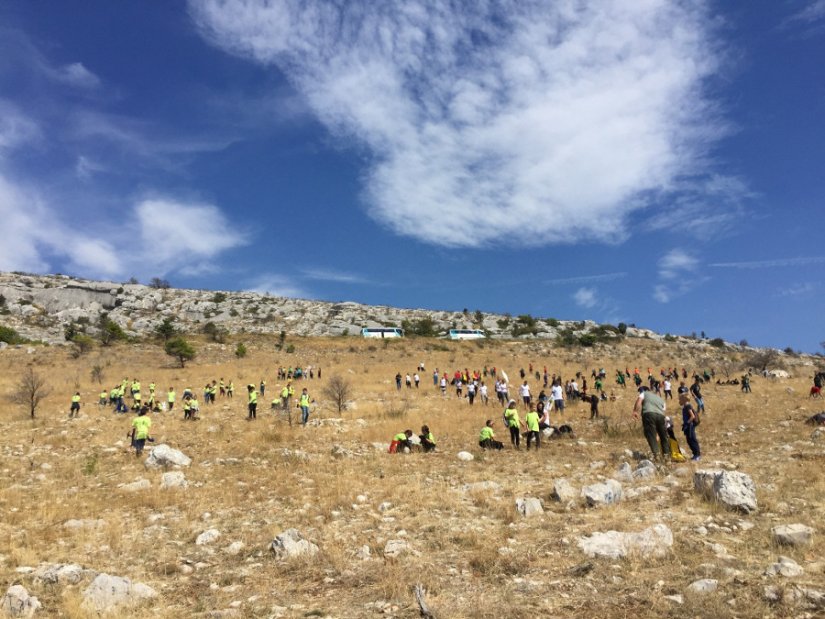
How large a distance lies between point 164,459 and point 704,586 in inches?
537

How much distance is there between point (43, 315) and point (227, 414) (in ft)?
232

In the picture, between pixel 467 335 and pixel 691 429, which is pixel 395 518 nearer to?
pixel 691 429

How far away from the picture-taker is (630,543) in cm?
684

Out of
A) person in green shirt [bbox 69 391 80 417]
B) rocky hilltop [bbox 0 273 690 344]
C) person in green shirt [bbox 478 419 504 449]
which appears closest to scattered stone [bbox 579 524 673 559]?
person in green shirt [bbox 478 419 504 449]

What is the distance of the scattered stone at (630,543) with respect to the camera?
6613 millimetres

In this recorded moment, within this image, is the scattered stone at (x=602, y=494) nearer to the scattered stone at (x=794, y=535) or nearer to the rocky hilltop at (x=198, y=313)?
the scattered stone at (x=794, y=535)

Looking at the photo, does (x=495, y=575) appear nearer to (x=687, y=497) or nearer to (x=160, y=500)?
(x=687, y=497)

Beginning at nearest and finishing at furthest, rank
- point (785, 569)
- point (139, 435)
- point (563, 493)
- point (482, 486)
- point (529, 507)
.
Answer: point (785, 569) → point (529, 507) → point (563, 493) → point (482, 486) → point (139, 435)

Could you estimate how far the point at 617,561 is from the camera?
21.4 feet

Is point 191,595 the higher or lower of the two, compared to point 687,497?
lower

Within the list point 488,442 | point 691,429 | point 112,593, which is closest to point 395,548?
point 112,593

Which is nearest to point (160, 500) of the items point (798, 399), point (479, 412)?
point (479, 412)

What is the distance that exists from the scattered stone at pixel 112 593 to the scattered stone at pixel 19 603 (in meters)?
0.50

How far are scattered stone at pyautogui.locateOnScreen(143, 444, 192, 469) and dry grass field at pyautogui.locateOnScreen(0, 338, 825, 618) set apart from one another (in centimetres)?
50
